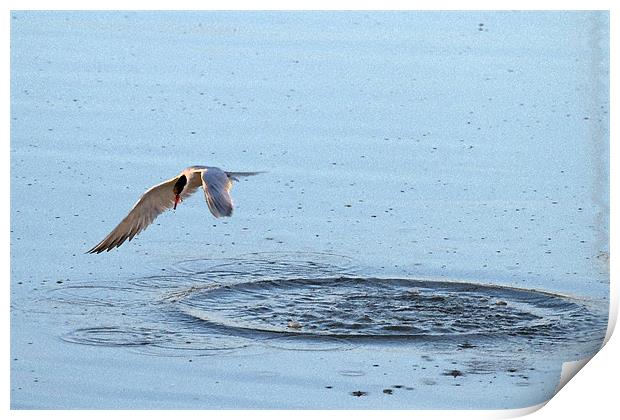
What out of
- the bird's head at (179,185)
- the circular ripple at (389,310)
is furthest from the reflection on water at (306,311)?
the bird's head at (179,185)

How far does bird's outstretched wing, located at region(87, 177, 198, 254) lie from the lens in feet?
13.9

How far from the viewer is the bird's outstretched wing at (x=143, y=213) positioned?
167 inches

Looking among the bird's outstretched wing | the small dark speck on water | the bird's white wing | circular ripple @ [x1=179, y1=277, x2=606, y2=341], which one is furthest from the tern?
the small dark speck on water

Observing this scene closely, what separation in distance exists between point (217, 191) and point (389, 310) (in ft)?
2.40

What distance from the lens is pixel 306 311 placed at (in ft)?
14.1

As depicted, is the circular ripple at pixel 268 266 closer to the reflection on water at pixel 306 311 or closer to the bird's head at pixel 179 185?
the reflection on water at pixel 306 311

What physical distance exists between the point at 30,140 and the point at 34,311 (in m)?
0.95

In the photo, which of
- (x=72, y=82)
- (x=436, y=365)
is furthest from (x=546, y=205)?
(x=72, y=82)

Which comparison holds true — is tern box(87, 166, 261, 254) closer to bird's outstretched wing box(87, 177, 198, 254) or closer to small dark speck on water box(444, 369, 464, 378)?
bird's outstretched wing box(87, 177, 198, 254)

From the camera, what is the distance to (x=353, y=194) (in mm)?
4996

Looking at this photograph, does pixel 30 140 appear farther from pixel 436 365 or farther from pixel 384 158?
pixel 436 365

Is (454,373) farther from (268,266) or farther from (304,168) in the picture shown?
(304,168)

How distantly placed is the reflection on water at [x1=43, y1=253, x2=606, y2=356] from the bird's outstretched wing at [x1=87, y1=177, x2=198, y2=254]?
0.18 metres

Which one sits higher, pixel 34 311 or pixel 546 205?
pixel 546 205
